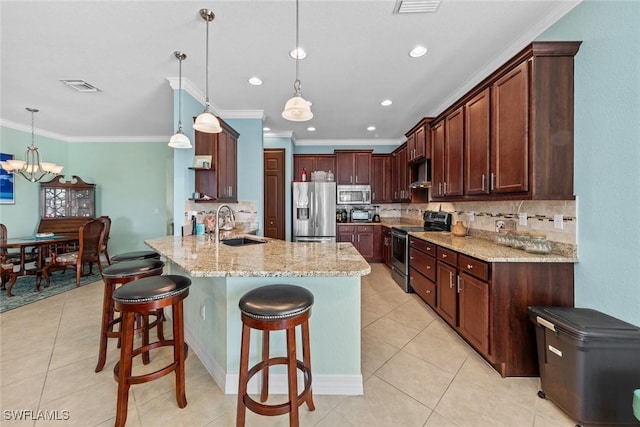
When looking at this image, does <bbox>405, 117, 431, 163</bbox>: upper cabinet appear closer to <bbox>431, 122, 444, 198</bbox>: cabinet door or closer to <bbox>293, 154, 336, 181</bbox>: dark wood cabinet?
<bbox>431, 122, 444, 198</bbox>: cabinet door

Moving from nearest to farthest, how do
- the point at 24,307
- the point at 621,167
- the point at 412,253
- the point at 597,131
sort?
the point at 621,167, the point at 597,131, the point at 24,307, the point at 412,253

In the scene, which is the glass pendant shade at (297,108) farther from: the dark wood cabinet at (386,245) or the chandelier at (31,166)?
the chandelier at (31,166)

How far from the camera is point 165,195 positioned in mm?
5441

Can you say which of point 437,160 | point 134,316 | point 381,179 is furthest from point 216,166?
point 381,179

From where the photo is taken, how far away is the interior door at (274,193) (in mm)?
4996

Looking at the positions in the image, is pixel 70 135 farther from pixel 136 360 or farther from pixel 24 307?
pixel 136 360

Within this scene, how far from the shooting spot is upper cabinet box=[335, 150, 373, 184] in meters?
5.47

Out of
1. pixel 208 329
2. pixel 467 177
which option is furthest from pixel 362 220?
pixel 208 329

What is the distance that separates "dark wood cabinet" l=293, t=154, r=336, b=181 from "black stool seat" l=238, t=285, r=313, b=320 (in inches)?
171

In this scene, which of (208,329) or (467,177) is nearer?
(208,329)

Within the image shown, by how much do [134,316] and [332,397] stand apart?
4.30ft

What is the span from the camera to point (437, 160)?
3.26m

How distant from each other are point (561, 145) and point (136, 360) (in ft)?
12.2

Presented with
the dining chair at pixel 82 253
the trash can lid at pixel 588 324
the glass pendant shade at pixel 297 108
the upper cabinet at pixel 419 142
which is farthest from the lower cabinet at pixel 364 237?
the dining chair at pixel 82 253
